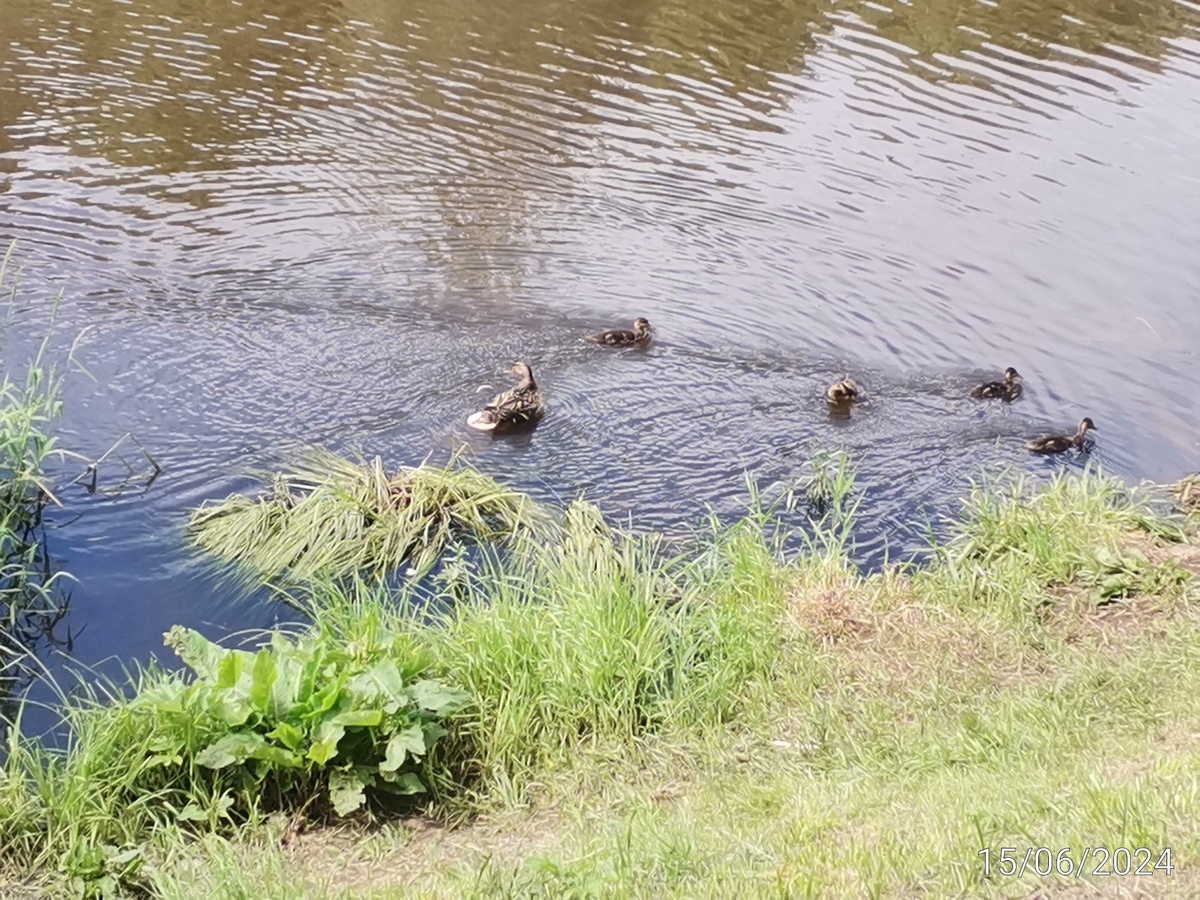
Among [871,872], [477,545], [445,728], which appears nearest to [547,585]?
[477,545]

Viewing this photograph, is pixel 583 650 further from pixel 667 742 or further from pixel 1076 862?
pixel 1076 862

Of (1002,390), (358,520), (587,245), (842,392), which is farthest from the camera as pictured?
(587,245)

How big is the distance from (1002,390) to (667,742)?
549cm

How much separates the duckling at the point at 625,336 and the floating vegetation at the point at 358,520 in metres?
2.49

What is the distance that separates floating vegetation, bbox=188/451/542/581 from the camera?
7082mm

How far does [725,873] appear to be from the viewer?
3875mm

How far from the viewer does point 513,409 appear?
341 inches

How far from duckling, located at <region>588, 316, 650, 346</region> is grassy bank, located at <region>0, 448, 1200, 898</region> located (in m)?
3.34

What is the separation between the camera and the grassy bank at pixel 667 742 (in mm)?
3986

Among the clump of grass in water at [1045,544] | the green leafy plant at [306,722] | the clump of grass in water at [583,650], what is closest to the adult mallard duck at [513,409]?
the clump of grass in water at [583,650]

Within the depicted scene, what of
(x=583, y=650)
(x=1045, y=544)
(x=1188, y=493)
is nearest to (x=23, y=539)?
(x=583, y=650)

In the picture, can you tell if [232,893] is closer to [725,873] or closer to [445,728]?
[445,728]

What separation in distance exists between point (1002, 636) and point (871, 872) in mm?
2839

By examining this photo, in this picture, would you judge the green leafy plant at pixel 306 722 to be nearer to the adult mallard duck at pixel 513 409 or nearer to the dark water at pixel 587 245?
the dark water at pixel 587 245
